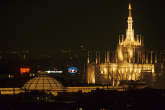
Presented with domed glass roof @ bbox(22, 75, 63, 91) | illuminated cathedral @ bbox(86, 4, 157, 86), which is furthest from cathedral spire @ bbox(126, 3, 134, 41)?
domed glass roof @ bbox(22, 75, 63, 91)

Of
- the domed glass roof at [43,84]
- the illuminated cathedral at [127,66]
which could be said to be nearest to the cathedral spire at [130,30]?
the illuminated cathedral at [127,66]

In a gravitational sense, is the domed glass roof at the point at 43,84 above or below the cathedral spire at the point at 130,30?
below

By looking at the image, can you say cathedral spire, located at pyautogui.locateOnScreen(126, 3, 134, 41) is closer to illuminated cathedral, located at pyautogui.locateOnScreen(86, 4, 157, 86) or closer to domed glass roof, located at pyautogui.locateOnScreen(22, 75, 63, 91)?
illuminated cathedral, located at pyautogui.locateOnScreen(86, 4, 157, 86)

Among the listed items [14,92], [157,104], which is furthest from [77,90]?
[157,104]

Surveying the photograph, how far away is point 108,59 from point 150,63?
31.0 ft

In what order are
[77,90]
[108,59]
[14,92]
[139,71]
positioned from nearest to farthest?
1. [14,92]
2. [77,90]
3. [139,71]
4. [108,59]

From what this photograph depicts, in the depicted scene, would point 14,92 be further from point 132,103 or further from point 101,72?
point 101,72

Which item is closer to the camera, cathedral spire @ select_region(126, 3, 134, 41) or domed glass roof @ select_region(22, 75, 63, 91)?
domed glass roof @ select_region(22, 75, 63, 91)

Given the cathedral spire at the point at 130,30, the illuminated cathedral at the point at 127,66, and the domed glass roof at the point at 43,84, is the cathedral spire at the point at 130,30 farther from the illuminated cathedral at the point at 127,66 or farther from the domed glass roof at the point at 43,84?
the domed glass roof at the point at 43,84

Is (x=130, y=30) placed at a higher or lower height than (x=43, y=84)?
higher

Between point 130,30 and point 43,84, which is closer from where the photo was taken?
point 43,84

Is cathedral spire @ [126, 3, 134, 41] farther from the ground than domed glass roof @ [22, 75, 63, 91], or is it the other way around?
cathedral spire @ [126, 3, 134, 41]

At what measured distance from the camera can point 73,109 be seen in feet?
179

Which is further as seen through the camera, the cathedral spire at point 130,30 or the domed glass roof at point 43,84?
the cathedral spire at point 130,30
